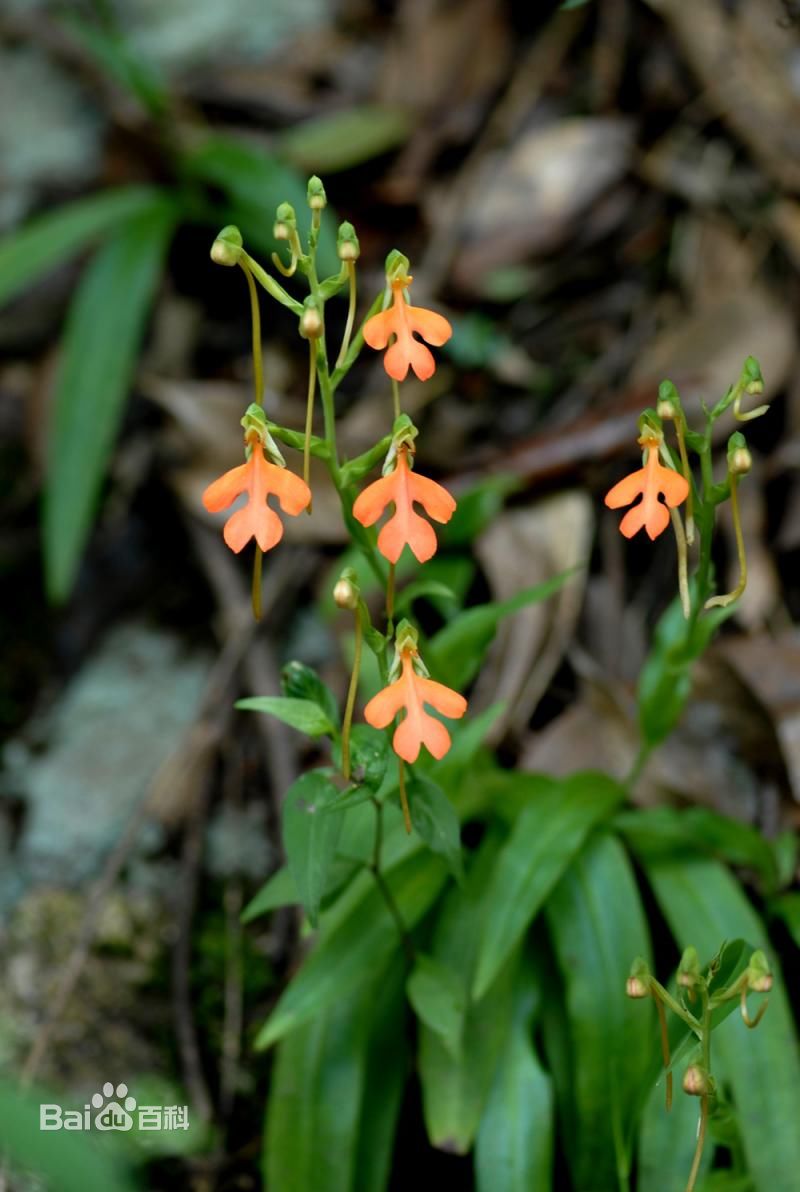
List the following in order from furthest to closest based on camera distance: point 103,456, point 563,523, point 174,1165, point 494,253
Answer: point 494,253 → point 103,456 → point 563,523 → point 174,1165

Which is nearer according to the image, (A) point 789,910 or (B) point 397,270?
(B) point 397,270

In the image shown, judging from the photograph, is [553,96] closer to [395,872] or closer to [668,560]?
[668,560]

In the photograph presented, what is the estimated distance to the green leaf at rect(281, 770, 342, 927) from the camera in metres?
2.08

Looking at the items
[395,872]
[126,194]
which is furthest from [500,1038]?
[126,194]

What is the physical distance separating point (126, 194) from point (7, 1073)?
3.25 m

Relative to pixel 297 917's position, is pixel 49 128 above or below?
above

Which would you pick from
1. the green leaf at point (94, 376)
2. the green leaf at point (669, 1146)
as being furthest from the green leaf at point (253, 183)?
the green leaf at point (669, 1146)

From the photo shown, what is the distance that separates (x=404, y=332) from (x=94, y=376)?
2.48 meters

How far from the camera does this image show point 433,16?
5312mm

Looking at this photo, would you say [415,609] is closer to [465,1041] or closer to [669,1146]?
[465,1041]

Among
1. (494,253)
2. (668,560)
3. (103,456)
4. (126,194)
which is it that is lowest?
(668,560)

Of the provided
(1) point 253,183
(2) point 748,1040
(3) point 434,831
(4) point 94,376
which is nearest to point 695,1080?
(3) point 434,831

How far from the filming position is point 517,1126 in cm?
250

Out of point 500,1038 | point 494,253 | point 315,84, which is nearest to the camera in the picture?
point 500,1038
